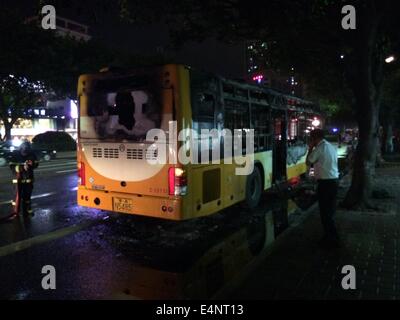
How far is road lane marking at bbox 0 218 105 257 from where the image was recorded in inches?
268

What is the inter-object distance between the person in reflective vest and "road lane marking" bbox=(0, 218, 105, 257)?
1.78 m

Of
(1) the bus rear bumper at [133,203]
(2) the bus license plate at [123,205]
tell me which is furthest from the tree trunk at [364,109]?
(2) the bus license plate at [123,205]

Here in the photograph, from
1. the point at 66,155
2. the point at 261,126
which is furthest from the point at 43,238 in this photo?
the point at 66,155

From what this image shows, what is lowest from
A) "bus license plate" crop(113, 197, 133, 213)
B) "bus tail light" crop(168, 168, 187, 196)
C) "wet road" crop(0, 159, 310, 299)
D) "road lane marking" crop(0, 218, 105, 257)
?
"wet road" crop(0, 159, 310, 299)

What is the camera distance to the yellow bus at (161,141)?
7164mm

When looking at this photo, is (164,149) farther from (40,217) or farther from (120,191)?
(40,217)

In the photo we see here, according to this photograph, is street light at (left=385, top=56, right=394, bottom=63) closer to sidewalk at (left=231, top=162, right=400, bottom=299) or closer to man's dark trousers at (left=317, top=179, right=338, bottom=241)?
sidewalk at (left=231, top=162, right=400, bottom=299)

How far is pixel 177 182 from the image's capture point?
281 inches

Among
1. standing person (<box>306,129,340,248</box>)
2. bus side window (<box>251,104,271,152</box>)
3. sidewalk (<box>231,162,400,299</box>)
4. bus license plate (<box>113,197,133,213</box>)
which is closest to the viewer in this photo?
sidewalk (<box>231,162,400,299</box>)

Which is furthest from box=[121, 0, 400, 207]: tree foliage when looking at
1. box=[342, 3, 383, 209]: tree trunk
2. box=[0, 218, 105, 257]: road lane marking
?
box=[0, 218, 105, 257]: road lane marking

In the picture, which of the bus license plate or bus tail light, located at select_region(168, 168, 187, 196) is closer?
bus tail light, located at select_region(168, 168, 187, 196)

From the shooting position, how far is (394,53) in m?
12.6

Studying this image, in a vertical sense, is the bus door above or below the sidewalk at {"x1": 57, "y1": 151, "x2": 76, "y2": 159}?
above
